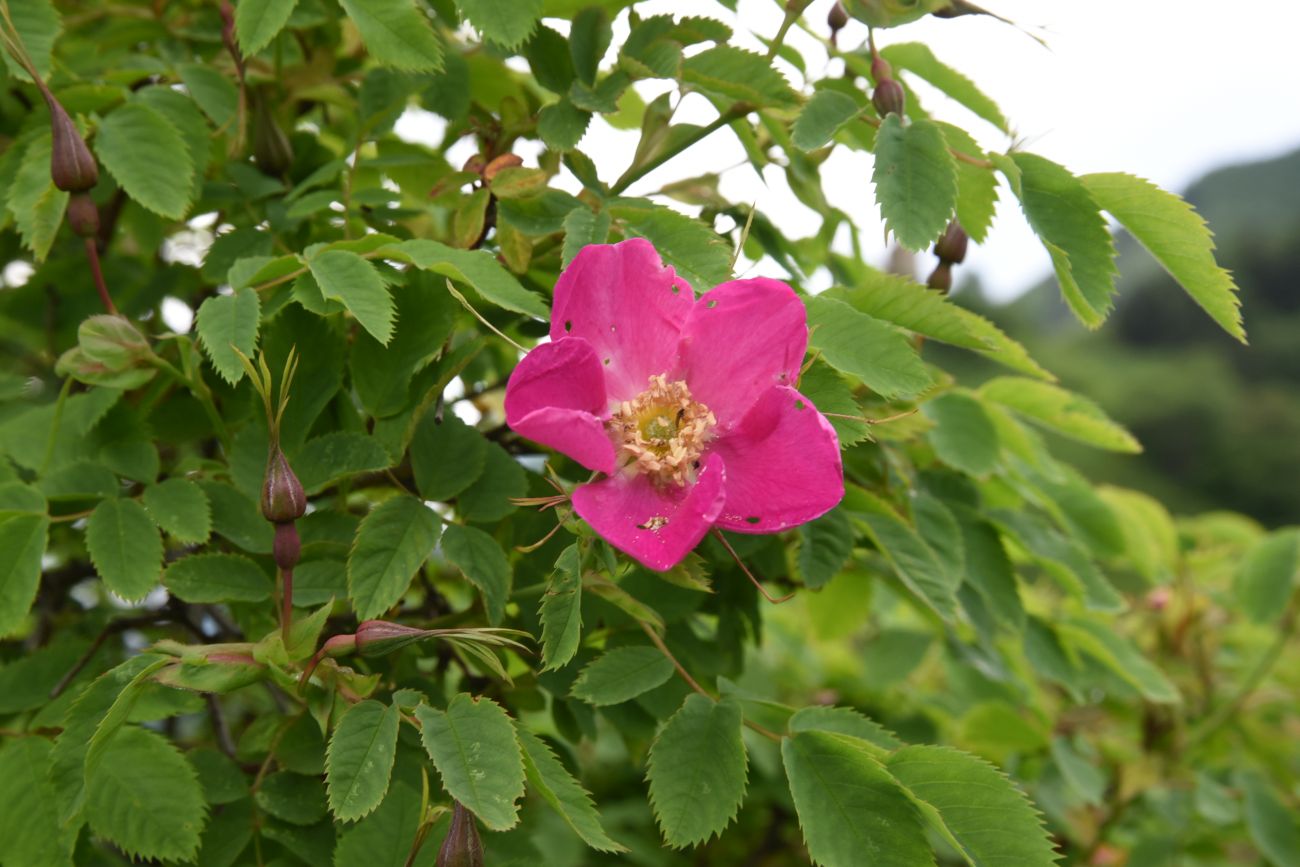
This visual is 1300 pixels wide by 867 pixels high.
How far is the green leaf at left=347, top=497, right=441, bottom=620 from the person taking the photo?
869 millimetres

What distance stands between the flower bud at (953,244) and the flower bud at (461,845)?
71 centimetres

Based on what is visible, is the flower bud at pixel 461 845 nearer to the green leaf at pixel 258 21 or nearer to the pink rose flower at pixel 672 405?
the pink rose flower at pixel 672 405

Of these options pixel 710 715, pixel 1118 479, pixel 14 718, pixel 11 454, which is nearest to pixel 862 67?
pixel 710 715

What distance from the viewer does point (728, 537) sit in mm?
1057

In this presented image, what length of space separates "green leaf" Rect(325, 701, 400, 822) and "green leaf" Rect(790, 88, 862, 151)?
574 millimetres

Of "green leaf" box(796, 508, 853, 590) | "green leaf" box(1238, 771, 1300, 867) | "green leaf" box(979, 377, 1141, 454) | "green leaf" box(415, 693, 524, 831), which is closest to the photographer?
"green leaf" box(415, 693, 524, 831)

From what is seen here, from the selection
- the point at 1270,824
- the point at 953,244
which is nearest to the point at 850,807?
the point at 953,244

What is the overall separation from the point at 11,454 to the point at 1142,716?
6.19ft

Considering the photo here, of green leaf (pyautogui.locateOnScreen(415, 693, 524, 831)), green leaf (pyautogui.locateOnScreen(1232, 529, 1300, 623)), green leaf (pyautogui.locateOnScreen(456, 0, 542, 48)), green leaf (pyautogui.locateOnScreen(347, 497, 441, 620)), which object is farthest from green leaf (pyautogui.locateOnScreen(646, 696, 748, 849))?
green leaf (pyautogui.locateOnScreen(1232, 529, 1300, 623))

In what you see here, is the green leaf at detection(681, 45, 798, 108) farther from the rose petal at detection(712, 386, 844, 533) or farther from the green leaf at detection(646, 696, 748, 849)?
the green leaf at detection(646, 696, 748, 849)

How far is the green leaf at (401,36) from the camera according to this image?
1.00m

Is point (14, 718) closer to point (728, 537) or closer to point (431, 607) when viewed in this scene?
point (431, 607)

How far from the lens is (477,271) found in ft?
2.93

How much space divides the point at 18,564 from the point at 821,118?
0.81 meters
